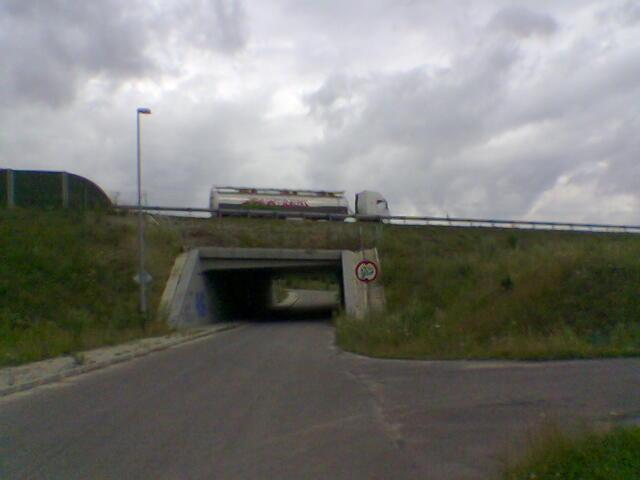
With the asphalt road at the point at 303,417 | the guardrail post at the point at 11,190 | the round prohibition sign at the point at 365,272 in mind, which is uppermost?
the guardrail post at the point at 11,190

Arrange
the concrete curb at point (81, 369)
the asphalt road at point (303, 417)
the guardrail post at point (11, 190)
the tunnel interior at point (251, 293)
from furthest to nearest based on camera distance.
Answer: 1. the tunnel interior at point (251, 293)
2. the guardrail post at point (11, 190)
3. the concrete curb at point (81, 369)
4. the asphalt road at point (303, 417)

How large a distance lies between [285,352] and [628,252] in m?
10.7

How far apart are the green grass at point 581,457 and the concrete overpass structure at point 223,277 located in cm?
2542

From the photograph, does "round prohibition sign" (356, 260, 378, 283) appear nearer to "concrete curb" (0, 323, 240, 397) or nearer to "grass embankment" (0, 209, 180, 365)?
"concrete curb" (0, 323, 240, 397)

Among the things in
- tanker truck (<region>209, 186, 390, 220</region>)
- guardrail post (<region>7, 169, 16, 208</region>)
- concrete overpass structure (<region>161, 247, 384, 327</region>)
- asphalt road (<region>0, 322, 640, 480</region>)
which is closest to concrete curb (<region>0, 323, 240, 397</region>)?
asphalt road (<region>0, 322, 640, 480</region>)

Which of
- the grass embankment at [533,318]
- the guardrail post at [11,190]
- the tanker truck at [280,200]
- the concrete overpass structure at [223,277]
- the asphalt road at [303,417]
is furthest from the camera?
the tanker truck at [280,200]

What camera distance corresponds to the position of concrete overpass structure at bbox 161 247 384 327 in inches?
1407

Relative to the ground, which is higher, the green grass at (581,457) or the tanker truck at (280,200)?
the tanker truck at (280,200)

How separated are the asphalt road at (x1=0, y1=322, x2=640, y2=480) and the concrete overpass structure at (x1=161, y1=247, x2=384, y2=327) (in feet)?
57.9

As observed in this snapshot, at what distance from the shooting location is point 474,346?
733 inches

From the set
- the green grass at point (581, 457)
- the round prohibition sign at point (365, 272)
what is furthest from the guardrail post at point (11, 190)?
the green grass at point (581, 457)

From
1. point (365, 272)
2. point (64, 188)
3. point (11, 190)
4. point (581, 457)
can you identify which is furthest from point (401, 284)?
point (581, 457)

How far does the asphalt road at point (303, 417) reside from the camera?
327 inches

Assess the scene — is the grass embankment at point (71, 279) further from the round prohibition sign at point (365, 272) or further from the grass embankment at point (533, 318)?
the grass embankment at point (533, 318)
